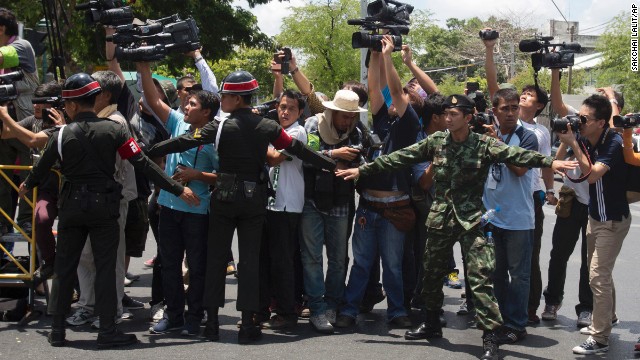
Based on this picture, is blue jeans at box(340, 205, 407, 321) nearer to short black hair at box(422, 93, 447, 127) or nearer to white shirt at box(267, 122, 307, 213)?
white shirt at box(267, 122, 307, 213)

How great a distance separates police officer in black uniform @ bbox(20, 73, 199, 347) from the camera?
6332 millimetres

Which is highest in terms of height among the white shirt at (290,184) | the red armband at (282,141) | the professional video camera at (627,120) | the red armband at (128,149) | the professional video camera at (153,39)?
the professional video camera at (153,39)

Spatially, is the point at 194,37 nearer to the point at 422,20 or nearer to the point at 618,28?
the point at 618,28

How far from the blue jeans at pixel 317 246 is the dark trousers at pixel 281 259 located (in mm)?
112

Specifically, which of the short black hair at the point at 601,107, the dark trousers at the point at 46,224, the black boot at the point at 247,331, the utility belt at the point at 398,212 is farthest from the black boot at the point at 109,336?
the short black hair at the point at 601,107

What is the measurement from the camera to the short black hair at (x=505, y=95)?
23.2 ft

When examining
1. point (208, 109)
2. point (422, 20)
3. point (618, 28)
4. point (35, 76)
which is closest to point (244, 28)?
point (35, 76)

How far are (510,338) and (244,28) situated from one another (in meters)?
18.7

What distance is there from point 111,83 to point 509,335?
152 inches

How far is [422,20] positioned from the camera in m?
50.2

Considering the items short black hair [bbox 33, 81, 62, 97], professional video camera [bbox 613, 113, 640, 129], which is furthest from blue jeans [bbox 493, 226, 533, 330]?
short black hair [bbox 33, 81, 62, 97]

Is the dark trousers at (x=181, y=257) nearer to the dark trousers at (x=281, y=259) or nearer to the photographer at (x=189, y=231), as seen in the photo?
the photographer at (x=189, y=231)

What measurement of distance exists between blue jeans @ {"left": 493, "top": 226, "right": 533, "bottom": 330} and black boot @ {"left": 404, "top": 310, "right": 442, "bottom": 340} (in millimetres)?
582

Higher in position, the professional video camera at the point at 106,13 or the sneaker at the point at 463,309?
the professional video camera at the point at 106,13
